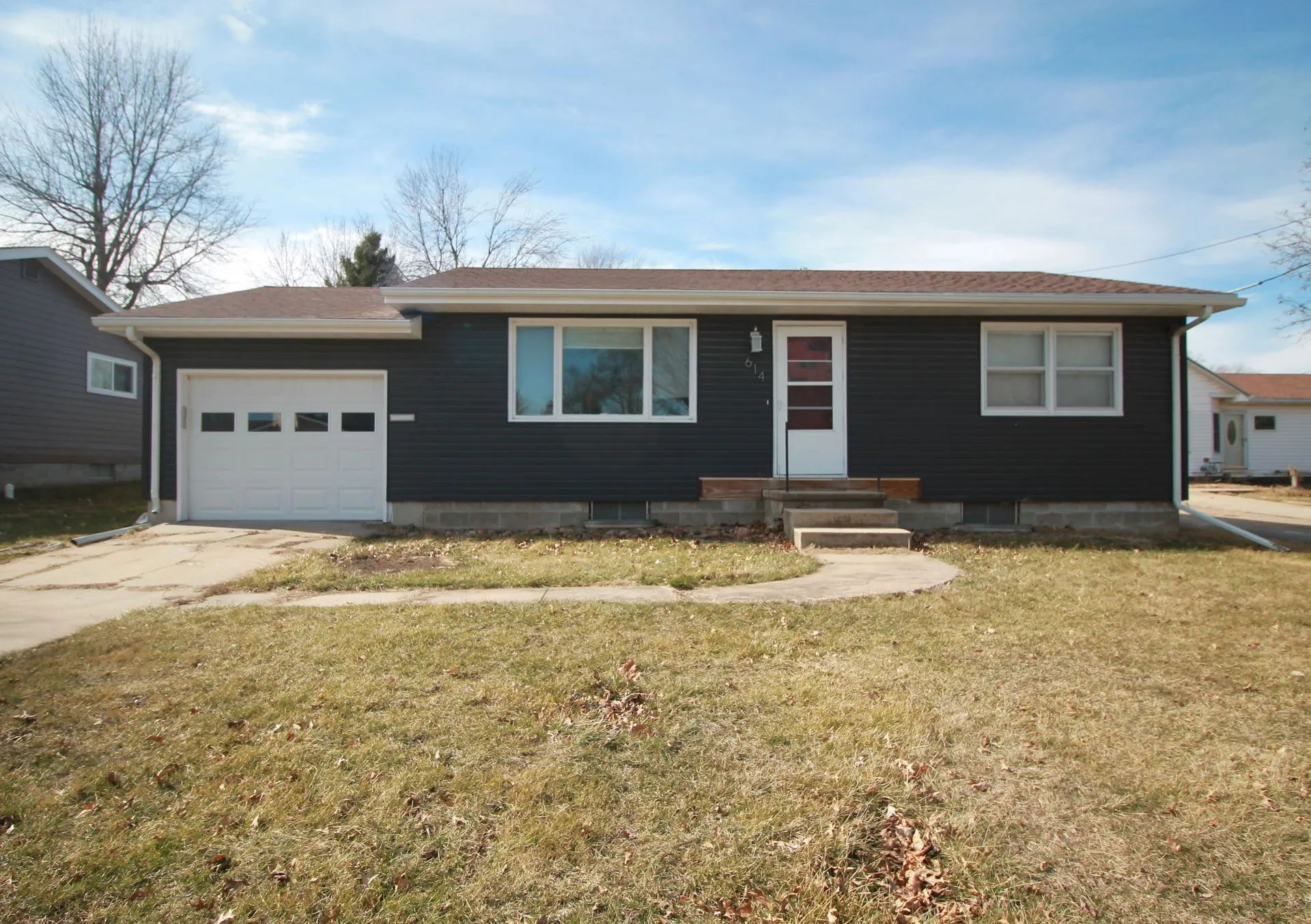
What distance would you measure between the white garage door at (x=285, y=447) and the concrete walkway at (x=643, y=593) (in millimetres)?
4615

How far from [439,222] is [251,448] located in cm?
2420

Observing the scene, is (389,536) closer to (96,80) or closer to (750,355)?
(750,355)

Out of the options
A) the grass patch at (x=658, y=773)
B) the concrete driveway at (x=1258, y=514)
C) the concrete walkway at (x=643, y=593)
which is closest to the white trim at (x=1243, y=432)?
the concrete driveway at (x=1258, y=514)

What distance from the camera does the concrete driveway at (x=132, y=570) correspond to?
5.57 m

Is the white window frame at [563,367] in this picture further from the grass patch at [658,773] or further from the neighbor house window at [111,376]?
the neighbor house window at [111,376]

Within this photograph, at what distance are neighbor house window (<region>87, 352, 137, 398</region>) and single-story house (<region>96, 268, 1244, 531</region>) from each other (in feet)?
28.5

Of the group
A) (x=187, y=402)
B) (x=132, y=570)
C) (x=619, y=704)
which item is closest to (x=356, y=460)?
(x=187, y=402)

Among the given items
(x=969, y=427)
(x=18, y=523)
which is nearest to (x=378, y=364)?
(x=18, y=523)

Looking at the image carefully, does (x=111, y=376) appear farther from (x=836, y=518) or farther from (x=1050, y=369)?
(x=1050, y=369)

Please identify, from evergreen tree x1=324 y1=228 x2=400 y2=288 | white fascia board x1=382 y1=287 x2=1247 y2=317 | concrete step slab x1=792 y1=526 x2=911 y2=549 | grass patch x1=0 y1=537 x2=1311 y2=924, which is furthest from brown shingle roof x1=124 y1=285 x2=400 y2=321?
evergreen tree x1=324 y1=228 x2=400 y2=288

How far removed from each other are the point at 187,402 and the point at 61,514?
430cm

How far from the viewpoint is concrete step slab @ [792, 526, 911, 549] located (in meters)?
8.48

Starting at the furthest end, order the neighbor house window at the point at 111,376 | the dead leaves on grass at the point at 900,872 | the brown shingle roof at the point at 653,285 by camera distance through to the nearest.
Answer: the neighbor house window at the point at 111,376
the brown shingle roof at the point at 653,285
the dead leaves on grass at the point at 900,872

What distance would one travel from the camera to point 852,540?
27.8ft
